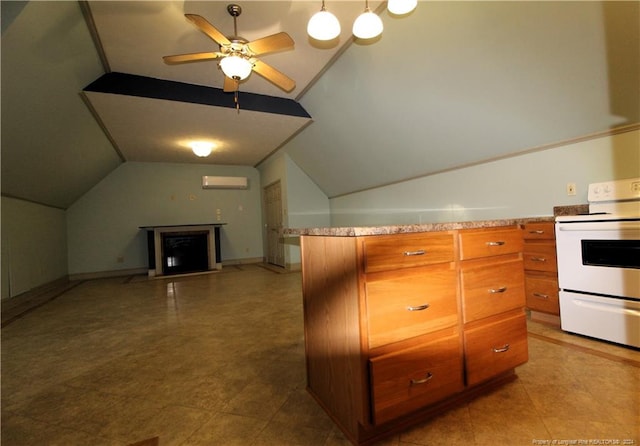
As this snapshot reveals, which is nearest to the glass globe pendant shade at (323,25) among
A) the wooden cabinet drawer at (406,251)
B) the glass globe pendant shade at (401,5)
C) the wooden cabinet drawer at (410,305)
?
the glass globe pendant shade at (401,5)

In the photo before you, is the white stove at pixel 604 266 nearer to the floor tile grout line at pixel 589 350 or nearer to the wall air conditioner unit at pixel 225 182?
the floor tile grout line at pixel 589 350

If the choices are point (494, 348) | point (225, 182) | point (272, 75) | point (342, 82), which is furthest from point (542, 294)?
point (225, 182)

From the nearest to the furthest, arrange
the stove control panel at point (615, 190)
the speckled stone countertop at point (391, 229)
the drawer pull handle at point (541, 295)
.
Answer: the speckled stone countertop at point (391, 229) < the stove control panel at point (615, 190) < the drawer pull handle at point (541, 295)

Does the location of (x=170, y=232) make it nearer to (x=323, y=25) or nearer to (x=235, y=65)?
(x=235, y=65)

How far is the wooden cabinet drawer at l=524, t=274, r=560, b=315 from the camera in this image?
7.27 ft

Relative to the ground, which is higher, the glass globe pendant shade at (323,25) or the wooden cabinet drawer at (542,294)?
the glass globe pendant shade at (323,25)

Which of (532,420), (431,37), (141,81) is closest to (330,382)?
(532,420)

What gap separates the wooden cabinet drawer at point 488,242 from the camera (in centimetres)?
129

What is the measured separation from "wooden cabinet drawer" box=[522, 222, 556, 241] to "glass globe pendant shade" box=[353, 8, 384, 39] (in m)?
2.02

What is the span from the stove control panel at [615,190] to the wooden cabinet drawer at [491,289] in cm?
141

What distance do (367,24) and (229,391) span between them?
249cm

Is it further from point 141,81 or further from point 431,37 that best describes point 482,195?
point 141,81

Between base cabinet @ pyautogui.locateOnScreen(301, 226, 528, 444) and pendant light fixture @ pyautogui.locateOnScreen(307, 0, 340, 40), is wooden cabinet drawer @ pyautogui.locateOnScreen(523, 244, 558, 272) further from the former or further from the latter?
pendant light fixture @ pyautogui.locateOnScreen(307, 0, 340, 40)

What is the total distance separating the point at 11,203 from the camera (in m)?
3.77
